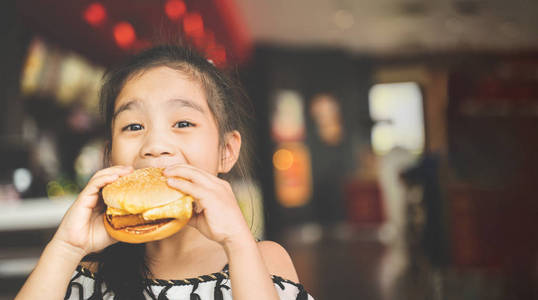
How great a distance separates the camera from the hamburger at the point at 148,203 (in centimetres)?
90

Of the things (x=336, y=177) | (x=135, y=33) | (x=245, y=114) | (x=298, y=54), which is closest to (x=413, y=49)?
(x=298, y=54)

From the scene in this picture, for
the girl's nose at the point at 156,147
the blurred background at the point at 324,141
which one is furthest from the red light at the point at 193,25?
the girl's nose at the point at 156,147

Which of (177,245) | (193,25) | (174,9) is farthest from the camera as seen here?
(193,25)

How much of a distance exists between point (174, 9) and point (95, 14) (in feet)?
2.05

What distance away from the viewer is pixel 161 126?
0.96 m

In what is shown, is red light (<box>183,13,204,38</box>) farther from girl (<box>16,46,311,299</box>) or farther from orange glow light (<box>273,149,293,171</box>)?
orange glow light (<box>273,149,293,171</box>)

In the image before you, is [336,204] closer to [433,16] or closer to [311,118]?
[311,118]

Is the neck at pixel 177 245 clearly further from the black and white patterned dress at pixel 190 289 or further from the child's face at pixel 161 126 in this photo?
the child's face at pixel 161 126

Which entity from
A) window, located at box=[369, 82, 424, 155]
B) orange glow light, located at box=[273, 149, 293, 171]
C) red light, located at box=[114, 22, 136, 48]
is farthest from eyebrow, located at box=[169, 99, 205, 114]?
window, located at box=[369, 82, 424, 155]

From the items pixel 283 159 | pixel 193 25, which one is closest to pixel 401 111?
pixel 283 159

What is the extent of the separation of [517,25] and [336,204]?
507 centimetres

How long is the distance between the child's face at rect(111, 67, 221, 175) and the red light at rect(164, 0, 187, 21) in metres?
2.84

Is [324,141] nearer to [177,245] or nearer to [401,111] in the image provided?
[401,111]

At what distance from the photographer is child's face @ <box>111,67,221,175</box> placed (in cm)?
96
